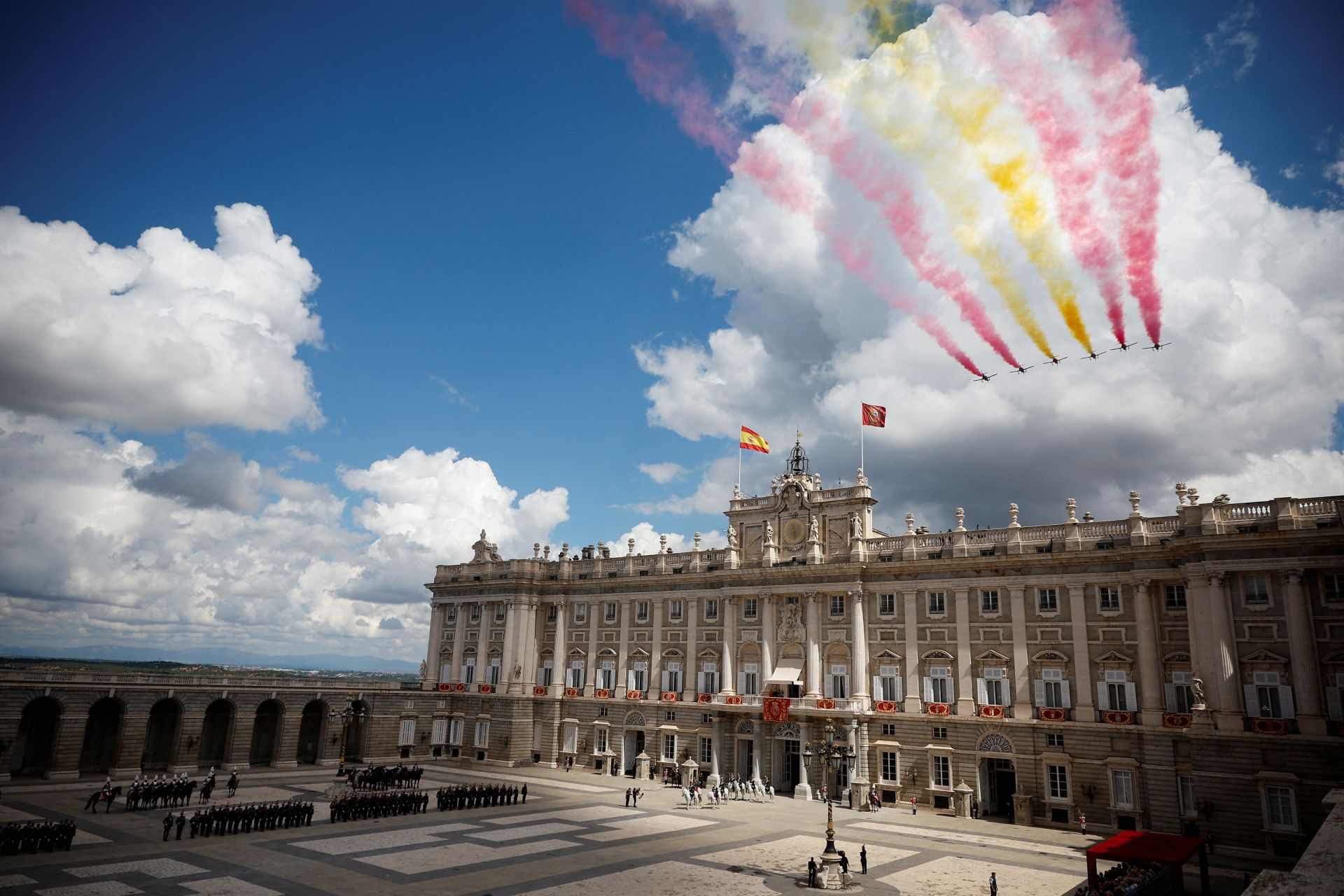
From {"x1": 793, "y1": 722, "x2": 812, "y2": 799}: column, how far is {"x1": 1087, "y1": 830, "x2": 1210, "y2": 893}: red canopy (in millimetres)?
26123

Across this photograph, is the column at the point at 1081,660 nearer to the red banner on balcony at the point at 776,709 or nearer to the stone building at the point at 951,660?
the stone building at the point at 951,660

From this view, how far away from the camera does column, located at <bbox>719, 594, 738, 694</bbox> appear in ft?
200

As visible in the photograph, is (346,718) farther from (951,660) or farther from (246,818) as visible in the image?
(951,660)

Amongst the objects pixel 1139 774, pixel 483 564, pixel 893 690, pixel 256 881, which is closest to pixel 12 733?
pixel 256 881

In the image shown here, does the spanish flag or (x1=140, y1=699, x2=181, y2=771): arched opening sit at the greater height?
the spanish flag

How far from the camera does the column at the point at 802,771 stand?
178 ft

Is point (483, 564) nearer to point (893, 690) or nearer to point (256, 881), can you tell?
point (893, 690)

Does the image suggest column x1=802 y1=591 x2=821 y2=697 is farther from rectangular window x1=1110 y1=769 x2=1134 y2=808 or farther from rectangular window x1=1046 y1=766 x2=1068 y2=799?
rectangular window x1=1110 y1=769 x2=1134 y2=808

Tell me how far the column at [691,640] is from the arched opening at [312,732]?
28.4m

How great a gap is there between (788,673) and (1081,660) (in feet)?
59.9

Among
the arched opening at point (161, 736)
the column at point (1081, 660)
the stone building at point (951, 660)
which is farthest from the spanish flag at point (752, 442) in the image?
the arched opening at point (161, 736)

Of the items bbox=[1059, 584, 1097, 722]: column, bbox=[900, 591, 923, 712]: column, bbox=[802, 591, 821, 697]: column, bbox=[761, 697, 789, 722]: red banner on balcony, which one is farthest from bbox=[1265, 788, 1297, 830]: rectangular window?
bbox=[761, 697, 789, 722]: red banner on balcony

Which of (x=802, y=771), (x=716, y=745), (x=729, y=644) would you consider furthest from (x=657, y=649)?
(x=802, y=771)

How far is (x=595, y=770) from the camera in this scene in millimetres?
65875
